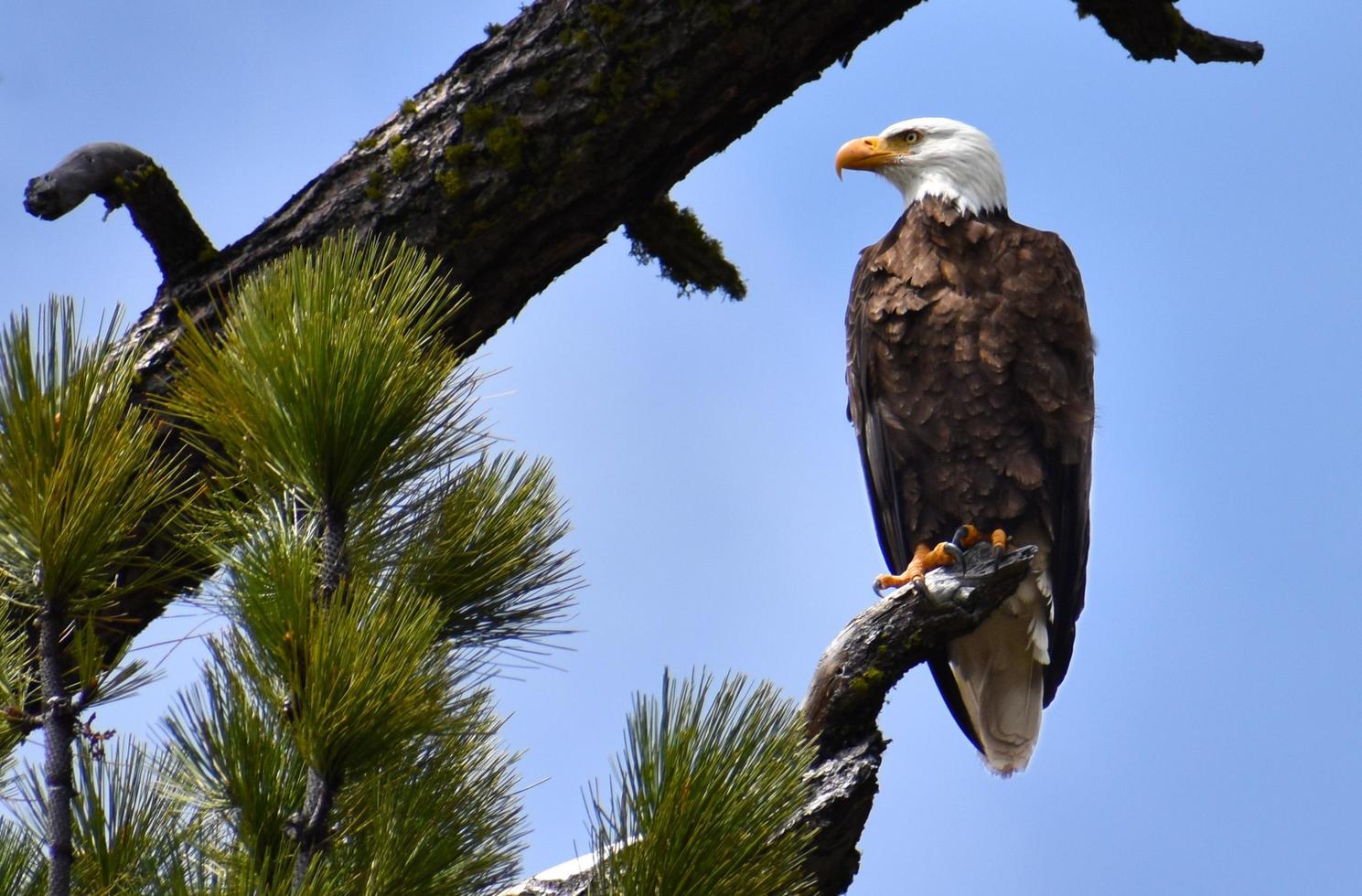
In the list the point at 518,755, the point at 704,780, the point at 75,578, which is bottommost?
the point at 704,780

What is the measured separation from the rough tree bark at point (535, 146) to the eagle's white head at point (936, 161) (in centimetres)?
152

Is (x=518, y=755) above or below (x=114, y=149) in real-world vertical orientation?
below

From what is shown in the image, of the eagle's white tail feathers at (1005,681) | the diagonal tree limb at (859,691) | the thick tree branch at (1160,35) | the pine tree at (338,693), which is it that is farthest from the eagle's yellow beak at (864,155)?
the pine tree at (338,693)

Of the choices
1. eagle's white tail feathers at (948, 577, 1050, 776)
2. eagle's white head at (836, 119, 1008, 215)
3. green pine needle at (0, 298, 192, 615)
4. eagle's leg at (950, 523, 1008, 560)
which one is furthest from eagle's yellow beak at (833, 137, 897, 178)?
green pine needle at (0, 298, 192, 615)

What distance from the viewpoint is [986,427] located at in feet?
13.8

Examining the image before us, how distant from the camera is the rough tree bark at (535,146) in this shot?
3.30 metres

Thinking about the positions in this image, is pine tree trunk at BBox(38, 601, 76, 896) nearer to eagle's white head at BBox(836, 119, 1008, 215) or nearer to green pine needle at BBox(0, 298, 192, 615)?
green pine needle at BBox(0, 298, 192, 615)

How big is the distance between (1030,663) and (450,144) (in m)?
2.45

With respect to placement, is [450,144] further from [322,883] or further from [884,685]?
[322,883]

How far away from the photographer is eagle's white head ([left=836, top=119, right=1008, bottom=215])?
4.89m

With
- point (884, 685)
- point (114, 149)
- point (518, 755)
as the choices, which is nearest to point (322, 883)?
point (518, 755)

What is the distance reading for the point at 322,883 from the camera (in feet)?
5.32

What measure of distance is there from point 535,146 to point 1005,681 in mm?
2318

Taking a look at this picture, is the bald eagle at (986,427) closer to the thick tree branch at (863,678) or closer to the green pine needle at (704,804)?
the thick tree branch at (863,678)
